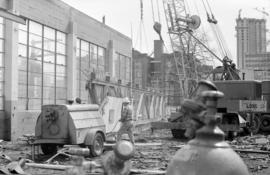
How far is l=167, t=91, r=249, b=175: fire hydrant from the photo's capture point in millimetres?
2795

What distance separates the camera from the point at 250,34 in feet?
258

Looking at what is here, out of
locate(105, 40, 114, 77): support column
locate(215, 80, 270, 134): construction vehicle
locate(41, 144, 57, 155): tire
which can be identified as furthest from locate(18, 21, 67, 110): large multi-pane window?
locate(41, 144, 57, 155): tire

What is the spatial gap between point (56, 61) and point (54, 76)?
861 mm

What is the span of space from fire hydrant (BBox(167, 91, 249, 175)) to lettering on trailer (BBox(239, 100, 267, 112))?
50.4 ft

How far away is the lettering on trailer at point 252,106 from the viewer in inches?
712

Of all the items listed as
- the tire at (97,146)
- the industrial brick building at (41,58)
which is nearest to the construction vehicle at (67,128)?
the tire at (97,146)

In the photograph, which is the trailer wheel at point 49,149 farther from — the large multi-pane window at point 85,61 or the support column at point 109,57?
the support column at point 109,57

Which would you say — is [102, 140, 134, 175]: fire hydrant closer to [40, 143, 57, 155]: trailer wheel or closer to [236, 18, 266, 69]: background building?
[40, 143, 57, 155]: trailer wheel

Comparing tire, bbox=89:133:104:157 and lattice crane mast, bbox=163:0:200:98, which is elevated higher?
lattice crane mast, bbox=163:0:200:98

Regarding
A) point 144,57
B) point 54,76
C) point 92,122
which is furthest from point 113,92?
point 144,57

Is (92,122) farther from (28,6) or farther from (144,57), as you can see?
(144,57)

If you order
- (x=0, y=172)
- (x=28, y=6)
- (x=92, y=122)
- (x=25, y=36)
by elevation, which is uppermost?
(x=28, y=6)

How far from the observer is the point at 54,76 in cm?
2405

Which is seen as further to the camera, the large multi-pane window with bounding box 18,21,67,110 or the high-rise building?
the high-rise building
